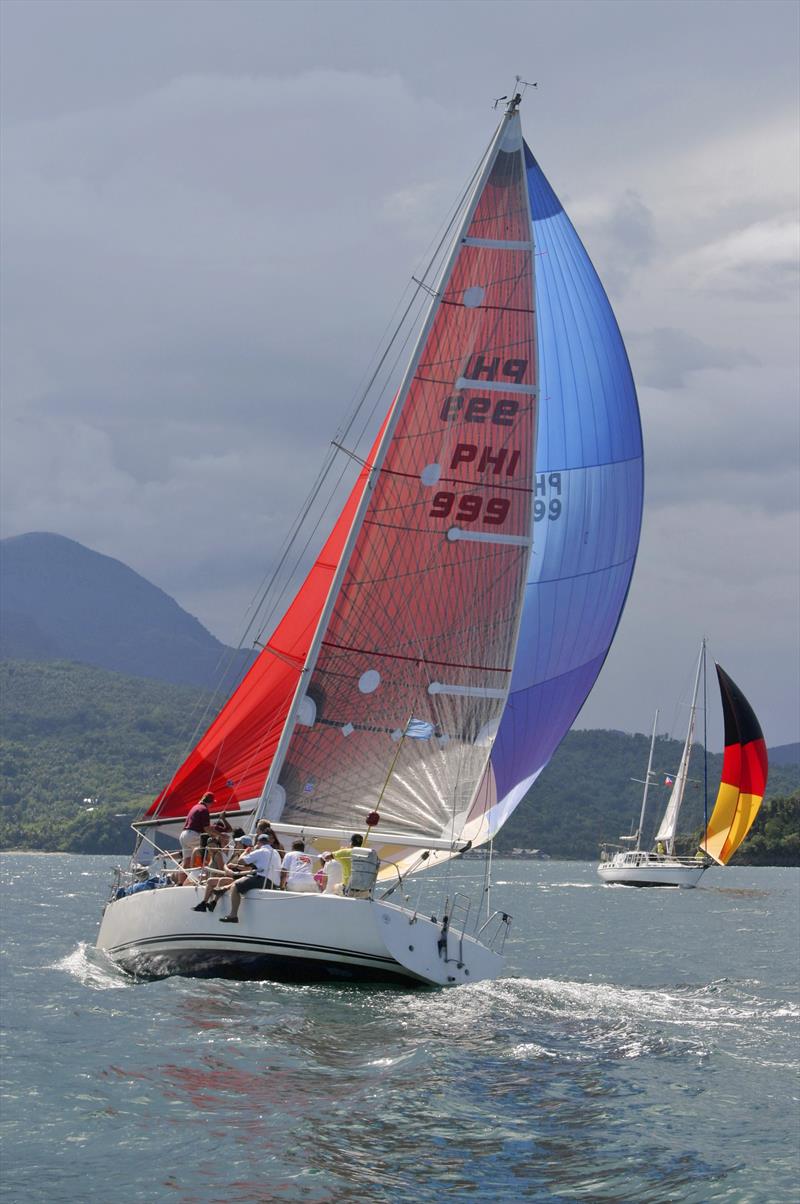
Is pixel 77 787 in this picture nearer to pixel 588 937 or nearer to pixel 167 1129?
pixel 588 937

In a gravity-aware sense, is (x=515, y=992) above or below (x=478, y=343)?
below

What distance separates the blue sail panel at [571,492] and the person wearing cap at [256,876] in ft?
13.9

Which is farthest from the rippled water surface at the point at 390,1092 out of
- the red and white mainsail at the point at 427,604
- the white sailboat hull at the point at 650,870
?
the white sailboat hull at the point at 650,870

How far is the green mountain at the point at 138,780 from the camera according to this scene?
12338cm

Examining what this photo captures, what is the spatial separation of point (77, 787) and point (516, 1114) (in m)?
142

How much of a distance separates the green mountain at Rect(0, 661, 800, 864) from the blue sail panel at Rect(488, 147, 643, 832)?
99875 millimetres

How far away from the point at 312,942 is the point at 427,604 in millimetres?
→ 5052

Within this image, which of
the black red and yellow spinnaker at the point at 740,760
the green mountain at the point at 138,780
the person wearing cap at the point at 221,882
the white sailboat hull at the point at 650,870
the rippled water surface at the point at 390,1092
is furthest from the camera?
the green mountain at the point at 138,780

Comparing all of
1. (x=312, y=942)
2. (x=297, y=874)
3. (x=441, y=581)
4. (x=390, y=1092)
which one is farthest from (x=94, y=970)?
(x=390, y=1092)

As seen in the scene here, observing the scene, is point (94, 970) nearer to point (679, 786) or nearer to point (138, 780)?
point (679, 786)

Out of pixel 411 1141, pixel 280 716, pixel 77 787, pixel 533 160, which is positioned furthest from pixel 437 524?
pixel 77 787

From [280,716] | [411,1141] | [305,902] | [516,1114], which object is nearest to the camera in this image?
[411,1141]

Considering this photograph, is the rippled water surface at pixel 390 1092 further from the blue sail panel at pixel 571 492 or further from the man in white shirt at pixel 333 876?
the blue sail panel at pixel 571 492

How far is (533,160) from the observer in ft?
65.4
